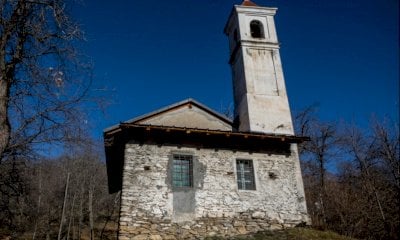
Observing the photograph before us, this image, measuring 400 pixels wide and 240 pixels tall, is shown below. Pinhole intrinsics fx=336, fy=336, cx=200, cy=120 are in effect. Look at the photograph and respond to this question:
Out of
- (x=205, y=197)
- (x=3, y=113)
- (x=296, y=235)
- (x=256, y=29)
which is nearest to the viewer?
(x=3, y=113)

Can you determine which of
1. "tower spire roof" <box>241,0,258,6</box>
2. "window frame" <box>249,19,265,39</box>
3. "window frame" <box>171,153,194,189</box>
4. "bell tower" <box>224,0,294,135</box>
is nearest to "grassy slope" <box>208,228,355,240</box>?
"window frame" <box>171,153,194,189</box>

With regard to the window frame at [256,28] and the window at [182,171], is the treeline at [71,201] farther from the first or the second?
the window frame at [256,28]

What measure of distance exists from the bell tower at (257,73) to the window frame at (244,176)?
5.51 feet

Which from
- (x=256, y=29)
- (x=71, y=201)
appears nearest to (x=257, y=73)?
(x=256, y=29)

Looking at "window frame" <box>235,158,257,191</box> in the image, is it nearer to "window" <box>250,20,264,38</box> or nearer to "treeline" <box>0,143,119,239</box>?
"window" <box>250,20,264,38</box>

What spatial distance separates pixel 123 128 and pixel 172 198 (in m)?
2.77

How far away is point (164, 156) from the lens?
11.4m

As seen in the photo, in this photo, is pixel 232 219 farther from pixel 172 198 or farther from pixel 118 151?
pixel 118 151

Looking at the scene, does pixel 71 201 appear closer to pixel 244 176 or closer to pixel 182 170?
pixel 182 170

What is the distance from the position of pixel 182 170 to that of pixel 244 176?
2194mm

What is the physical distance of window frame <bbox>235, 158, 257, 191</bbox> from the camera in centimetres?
1156

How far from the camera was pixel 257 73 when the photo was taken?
14625 mm

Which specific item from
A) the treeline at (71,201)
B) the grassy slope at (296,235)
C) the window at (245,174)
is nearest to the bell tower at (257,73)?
the window at (245,174)

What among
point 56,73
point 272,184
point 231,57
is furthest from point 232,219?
point 231,57
